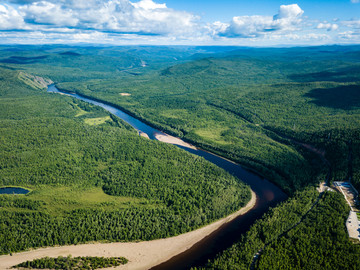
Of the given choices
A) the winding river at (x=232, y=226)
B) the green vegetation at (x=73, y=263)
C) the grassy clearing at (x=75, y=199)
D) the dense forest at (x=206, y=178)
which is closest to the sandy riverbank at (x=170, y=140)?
the dense forest at (x=206, y=178)

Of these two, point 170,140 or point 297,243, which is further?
point 170,140

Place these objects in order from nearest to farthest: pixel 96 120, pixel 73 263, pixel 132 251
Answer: pixel 73 263, pixel 132 251, pixel 96 120

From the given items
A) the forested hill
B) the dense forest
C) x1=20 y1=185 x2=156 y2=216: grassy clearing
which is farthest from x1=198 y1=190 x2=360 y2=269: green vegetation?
x1=20 y1=185 x2=156 y2=216: grassy clearing

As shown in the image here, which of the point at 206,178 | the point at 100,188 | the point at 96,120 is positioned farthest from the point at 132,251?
the point at 96,120

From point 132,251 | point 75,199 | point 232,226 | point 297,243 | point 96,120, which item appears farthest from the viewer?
point 96,120

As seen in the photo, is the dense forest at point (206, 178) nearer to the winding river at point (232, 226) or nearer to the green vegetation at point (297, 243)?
the green vegetation at point (297, 243)

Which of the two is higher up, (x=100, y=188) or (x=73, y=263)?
(x=100, y=188)

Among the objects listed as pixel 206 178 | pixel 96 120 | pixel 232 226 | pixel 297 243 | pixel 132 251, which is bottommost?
pixel 132 251

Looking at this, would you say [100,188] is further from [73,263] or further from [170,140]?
[170,140]
